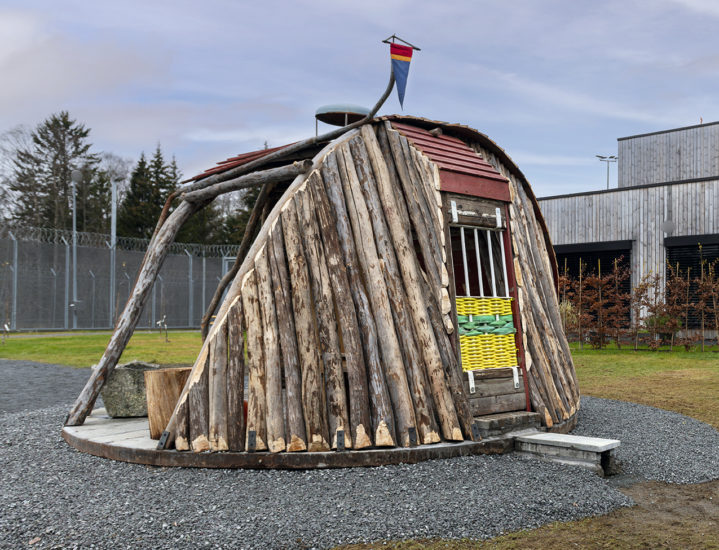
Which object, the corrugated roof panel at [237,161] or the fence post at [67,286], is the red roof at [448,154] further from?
the fence post at [67,286]

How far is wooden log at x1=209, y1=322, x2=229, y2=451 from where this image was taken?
5.44 meters

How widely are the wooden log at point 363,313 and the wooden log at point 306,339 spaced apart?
405 mm

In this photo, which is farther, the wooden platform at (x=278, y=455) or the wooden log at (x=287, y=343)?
the wooden log at (x=287, y=343)

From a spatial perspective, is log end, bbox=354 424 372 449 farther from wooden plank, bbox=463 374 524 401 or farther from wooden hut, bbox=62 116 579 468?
wooden plank, bbox=463 374 524 401

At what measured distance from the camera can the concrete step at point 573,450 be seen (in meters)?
5.55

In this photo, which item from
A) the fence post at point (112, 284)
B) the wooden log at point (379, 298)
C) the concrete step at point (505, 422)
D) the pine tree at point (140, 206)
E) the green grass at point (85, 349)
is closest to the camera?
the wooden log at point (379, 298)

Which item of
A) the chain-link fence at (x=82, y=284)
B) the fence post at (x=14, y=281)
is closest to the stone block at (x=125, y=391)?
the chain-link fence at (x=82, y=284)

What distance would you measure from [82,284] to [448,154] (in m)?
21.9

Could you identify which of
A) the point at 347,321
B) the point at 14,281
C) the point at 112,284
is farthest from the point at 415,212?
the point at 112,284

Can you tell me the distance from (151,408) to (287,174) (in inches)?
101

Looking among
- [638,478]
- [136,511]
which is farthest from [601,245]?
[136,511]

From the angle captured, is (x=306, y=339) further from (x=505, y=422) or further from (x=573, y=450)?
(x=573, y=450)

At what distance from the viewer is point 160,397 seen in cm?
611

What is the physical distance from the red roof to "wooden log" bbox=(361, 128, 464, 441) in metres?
0.55
